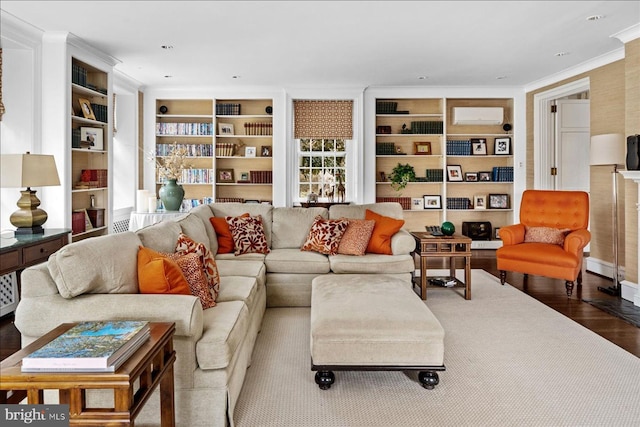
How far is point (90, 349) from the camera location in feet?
5.39

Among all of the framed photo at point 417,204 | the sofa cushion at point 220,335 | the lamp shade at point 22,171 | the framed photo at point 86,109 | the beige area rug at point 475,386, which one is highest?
the framed photo at point 86,109

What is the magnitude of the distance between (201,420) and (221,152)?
5.75 m

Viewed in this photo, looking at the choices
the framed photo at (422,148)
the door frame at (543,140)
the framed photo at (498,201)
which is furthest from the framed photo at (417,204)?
the door frame at (543,140)

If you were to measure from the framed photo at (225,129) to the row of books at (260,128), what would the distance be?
11.7 inches

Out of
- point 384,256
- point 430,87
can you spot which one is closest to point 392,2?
point 384,256

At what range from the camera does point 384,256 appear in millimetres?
4477

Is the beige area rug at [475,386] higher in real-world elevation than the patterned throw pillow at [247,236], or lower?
lower

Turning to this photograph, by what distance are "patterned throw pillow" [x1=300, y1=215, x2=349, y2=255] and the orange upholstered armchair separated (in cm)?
177

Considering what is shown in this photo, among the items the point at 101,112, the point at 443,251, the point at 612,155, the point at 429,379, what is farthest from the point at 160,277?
the point at 612,155

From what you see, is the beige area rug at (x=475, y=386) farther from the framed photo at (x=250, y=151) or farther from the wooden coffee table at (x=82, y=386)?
the framed photo at (x=250, y=151)

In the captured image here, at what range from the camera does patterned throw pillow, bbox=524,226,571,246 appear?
5086mm

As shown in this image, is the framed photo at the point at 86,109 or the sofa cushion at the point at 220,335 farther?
the framed photo at the point at 86,109

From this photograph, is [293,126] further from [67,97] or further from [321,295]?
[321,295]

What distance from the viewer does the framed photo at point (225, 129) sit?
756 cm
